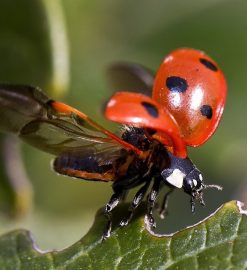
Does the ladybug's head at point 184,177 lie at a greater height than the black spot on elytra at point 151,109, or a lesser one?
lesser

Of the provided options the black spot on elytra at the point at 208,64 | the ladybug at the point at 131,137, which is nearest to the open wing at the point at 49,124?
the ladybug at the point at 131,137

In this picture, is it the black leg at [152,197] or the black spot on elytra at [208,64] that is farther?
the black spot on elytra at [208,64]

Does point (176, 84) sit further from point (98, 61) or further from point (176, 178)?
point (98, 61)

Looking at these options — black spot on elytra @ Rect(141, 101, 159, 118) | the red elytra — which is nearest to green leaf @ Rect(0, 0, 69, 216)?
the red elytra

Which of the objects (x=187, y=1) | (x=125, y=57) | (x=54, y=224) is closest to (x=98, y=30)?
(x=125, y=57)

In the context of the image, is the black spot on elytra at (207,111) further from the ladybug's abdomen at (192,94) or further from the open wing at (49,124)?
the open wing at (49,124)

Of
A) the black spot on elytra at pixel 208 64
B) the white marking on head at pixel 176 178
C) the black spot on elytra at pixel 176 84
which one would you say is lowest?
the white marking on head at pixel 176 178
